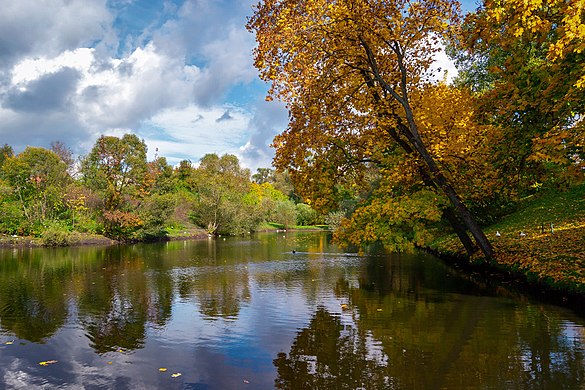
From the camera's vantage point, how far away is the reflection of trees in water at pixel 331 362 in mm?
6293

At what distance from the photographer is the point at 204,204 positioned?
5356 centimetres

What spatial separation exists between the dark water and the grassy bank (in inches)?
43.5

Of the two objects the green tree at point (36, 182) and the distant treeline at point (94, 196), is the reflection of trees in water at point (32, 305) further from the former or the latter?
the green tree at point (36, 182)

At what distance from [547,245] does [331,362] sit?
11.7 metres

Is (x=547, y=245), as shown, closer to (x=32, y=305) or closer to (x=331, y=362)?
(x=331, y=362)

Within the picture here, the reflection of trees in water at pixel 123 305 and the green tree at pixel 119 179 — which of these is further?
the green tree at pixel 119 179

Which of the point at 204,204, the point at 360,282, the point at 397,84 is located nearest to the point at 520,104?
the point at 397,84

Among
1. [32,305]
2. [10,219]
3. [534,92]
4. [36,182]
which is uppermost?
[36,182]

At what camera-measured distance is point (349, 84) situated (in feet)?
46.4

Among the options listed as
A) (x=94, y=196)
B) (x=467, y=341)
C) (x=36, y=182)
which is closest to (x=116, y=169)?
(x=94, y=196)

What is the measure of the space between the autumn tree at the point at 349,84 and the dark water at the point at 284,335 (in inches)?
140

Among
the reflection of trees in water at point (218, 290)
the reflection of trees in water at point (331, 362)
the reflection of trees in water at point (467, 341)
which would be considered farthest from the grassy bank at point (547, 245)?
the reflection of trees in water at point (218, 290)

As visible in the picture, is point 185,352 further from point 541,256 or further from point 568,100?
point 541,256

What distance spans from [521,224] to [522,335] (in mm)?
16385
